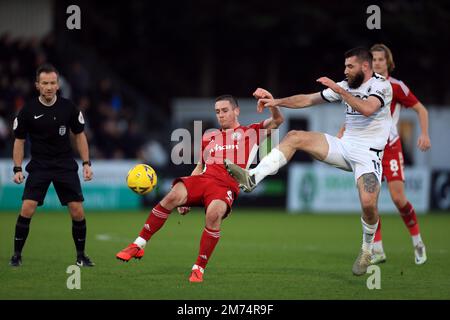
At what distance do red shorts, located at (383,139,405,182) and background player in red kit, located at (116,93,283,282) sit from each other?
2.61 meters

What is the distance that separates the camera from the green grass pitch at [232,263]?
9.23 m

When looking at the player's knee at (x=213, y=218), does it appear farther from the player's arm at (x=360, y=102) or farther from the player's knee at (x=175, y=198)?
the player's arm at (x=360, y=102)

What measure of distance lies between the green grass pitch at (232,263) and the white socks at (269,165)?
115 cm

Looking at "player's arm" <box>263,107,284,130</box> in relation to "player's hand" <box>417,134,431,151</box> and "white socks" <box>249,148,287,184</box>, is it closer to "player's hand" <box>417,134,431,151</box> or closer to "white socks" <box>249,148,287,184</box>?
"white socks" <box>249,148,287,184</box>

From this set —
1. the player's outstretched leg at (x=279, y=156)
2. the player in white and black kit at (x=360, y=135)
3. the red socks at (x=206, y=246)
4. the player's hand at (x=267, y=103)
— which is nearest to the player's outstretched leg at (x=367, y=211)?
the player in white and black kit at (x=360, y=135)

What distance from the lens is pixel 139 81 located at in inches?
1281

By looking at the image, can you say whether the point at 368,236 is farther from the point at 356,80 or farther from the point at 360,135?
the point at 356,80

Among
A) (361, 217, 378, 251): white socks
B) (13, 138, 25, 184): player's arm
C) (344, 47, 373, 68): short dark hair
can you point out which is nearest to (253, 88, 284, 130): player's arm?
(344, 47, 373, 68): short dark hair

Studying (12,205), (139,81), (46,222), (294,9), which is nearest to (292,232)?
(46,222)

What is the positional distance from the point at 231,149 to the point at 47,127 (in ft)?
7.22

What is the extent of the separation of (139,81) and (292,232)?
52.1ft

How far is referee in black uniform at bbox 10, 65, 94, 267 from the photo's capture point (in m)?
11.0

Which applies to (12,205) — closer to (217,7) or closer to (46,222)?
(46,222)

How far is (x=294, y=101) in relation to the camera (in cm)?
1046
